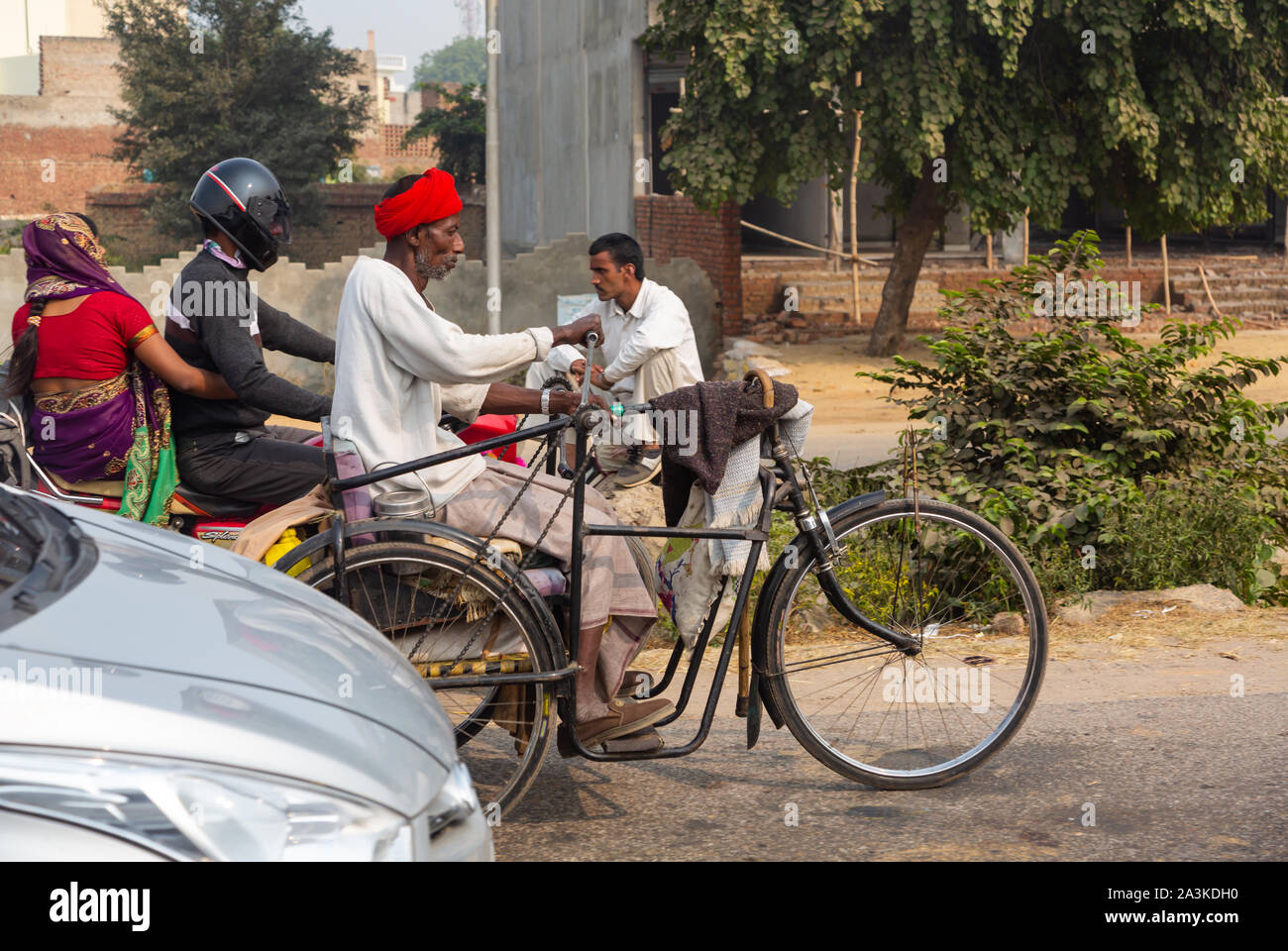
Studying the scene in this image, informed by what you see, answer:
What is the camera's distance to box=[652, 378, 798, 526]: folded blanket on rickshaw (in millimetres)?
3840

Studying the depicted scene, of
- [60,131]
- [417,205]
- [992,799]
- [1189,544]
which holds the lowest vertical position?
[992,799]

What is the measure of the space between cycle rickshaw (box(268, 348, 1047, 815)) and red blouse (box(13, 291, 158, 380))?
0.91 meters

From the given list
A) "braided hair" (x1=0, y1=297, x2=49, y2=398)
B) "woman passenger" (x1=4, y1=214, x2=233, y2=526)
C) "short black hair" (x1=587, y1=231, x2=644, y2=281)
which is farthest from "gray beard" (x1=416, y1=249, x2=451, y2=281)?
"short black hair" (x1=587, y1=231, x2=644, y2=281)

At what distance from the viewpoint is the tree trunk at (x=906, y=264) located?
18500 millimetres

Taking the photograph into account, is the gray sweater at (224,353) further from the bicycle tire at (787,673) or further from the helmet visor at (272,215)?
the bicycle tire at (787,673)

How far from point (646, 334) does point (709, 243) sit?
13.6 metres

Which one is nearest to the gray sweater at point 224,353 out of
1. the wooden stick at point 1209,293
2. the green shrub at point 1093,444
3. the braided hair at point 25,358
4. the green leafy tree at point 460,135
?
the braided hair at point 25,358

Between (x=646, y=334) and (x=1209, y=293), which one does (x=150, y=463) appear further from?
(x=1209, y=293)

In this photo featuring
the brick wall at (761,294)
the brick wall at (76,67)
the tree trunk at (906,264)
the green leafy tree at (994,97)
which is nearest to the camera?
the green leafy tree at (994,97)

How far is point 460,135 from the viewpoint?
39.2 meters

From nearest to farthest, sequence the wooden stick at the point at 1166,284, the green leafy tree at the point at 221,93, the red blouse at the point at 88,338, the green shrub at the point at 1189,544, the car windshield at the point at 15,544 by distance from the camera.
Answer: the car windshield at the point at 15,544 → the red blouse at the point at 88,338 → the green shrub at the point at 1189,544 → the wooden stick at the point at 1166,284 → the green leafy tree at the point at 221,93

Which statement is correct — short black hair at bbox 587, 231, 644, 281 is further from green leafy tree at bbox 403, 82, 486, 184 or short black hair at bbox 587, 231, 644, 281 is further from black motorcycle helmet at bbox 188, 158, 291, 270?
green leafy tree at bbox 403, 82, 486, 184

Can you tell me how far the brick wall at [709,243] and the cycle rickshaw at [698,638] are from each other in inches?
605

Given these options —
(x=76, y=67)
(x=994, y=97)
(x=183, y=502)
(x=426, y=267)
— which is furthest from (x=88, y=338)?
(x=76, y=67)
